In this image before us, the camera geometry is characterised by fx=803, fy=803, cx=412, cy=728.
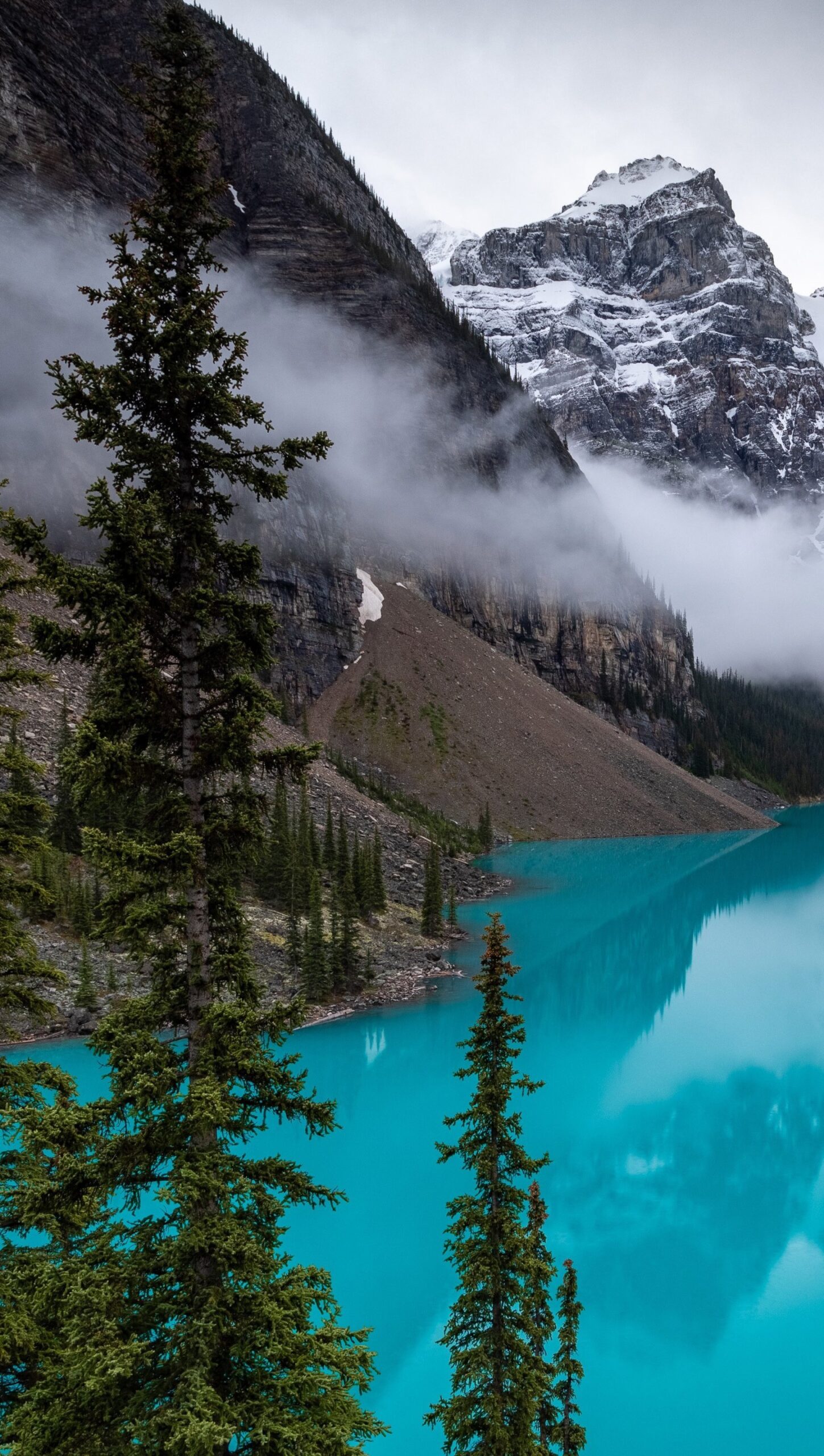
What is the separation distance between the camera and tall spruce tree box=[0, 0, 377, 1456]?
5.77 metres

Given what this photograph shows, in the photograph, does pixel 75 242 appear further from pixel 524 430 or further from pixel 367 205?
pixel 524 430

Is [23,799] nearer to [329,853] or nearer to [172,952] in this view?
[172,952]

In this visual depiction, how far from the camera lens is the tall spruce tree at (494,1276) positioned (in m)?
9.39

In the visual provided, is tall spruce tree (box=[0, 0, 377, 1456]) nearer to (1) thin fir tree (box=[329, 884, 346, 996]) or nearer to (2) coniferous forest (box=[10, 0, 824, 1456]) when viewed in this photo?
(2) coniferous forest (box=[10, 0, 824, 1456])

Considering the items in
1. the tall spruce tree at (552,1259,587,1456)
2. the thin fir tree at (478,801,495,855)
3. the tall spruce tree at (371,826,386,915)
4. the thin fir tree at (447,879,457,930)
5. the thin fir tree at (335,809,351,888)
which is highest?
the tall spruce tree at (552,1259,587,1456)

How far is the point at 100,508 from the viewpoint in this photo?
20.9ft

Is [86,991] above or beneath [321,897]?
above

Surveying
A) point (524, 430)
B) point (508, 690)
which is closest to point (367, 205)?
point (524, 430)

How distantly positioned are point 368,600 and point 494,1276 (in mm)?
112968

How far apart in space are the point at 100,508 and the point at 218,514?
4.09 feet

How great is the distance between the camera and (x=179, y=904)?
6.54 meters

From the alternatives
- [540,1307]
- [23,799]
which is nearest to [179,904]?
[23,799]

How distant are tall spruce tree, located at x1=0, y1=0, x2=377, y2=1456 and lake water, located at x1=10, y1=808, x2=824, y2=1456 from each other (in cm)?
429

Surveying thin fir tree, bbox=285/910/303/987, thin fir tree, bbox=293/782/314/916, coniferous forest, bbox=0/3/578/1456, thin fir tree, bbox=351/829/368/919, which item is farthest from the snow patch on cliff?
coniferous forest, bbox=0/3/578/1456
